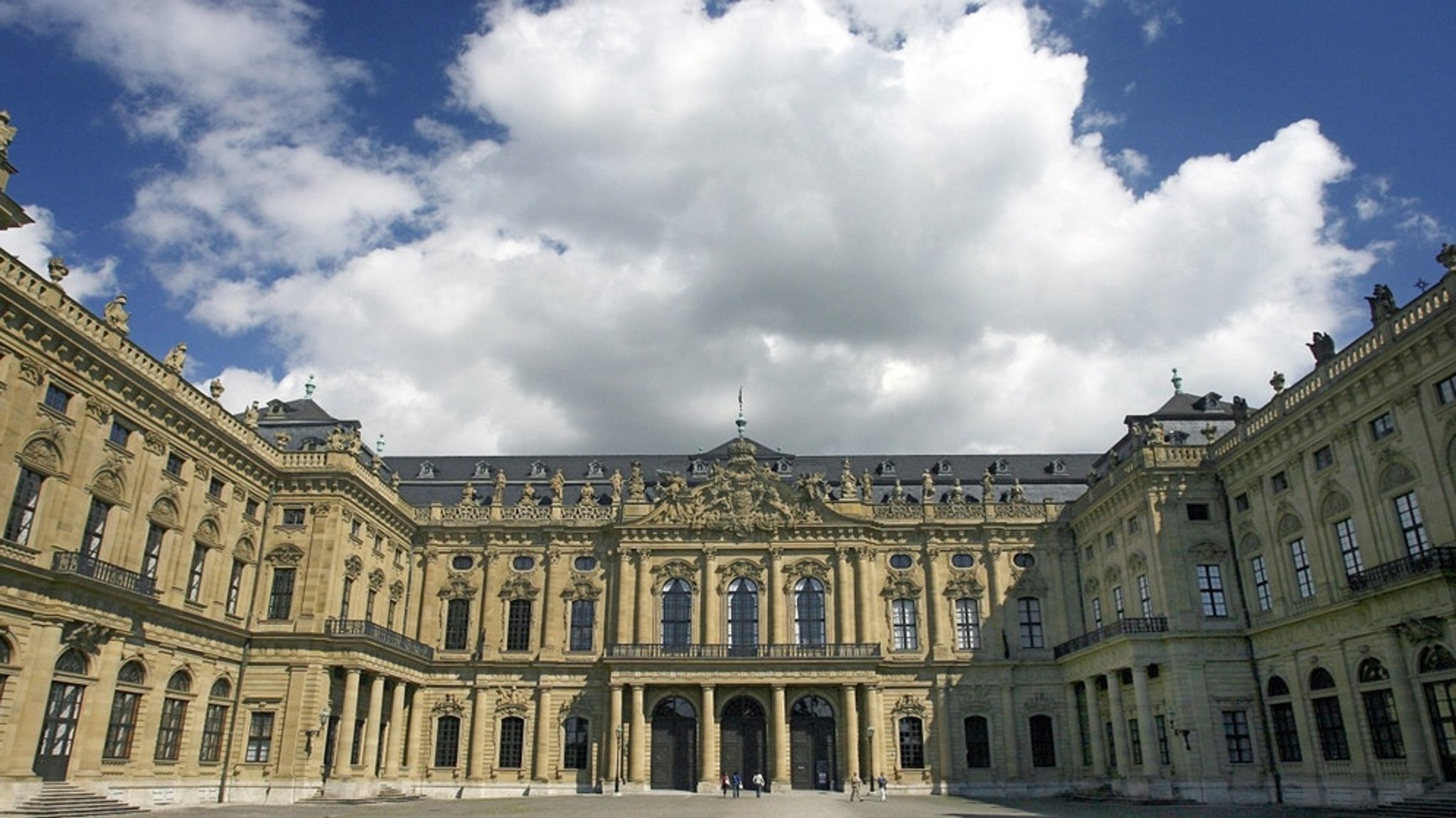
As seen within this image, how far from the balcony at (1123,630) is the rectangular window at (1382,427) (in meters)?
10.9

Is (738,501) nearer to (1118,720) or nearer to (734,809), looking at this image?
(734,809)

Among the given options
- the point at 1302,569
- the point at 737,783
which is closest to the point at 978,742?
the point at 737,783

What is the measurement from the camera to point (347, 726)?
4009 centimetres

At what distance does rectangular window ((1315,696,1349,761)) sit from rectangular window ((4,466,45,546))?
4010 cm

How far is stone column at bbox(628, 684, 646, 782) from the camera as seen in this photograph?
45625 millimetres

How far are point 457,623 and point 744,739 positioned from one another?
51.5 ft

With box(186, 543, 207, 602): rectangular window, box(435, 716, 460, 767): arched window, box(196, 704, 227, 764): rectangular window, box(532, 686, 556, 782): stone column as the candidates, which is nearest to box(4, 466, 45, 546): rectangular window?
box(186, 543, 207, 602): rectangular window

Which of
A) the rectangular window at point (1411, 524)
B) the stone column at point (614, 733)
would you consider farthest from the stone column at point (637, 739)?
the rectangular window at point (1411, 524)

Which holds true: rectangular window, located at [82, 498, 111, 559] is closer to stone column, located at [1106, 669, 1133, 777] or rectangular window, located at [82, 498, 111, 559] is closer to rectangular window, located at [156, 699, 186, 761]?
rectangular window, located at [156, 699, 186, 761]

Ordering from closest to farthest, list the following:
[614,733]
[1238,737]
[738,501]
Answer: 1. [1238,737]
2. [614,733]
3. [738,501]

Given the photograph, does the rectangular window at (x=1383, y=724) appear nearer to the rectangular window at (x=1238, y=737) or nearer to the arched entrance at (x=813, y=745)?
the rectangular window at (x=1238, y=737)

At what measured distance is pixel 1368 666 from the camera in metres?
30.1

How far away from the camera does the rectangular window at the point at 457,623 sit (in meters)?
49.8

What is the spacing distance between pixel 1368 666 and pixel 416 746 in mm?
39340
